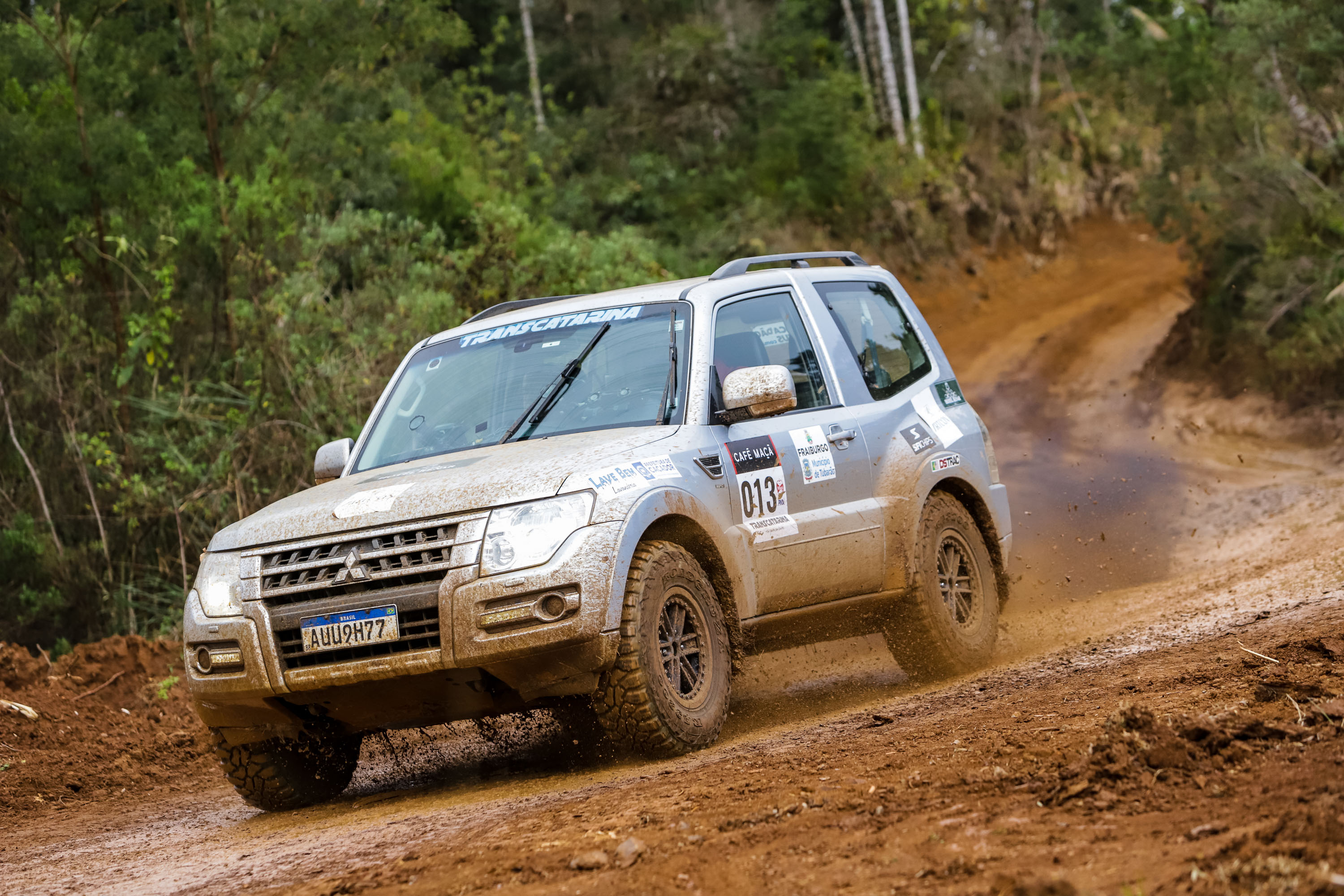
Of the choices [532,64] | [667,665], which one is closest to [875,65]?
[532,64]

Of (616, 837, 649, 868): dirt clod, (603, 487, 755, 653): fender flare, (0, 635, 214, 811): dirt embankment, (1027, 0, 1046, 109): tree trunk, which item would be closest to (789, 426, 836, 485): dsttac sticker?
(603, 487, 755, 653): fender flare

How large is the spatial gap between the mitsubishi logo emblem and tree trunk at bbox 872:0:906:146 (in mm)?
29866

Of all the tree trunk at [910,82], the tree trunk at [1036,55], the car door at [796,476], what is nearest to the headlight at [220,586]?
the car door at [796,476]

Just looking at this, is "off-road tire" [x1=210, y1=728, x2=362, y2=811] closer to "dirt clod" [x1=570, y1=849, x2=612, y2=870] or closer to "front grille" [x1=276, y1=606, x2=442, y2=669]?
"front grille" [x1=276, y1=606, x2=442, y2=669]

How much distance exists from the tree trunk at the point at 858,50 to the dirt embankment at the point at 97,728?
27.3 meters

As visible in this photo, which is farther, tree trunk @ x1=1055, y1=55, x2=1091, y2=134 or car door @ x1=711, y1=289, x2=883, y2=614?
tree trunk @ x1=1055, y1=55, x2=1091, y2=134

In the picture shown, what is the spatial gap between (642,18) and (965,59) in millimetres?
8741

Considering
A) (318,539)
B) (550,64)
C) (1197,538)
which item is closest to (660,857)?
(318,539)

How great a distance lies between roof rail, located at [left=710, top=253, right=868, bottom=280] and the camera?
718cm

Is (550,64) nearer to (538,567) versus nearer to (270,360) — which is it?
(270,360)

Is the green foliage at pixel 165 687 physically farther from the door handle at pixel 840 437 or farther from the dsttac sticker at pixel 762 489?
the door handle at pixel 840 437

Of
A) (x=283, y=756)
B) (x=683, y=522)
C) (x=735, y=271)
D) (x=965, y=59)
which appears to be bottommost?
(x=283, y=756)

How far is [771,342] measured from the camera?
7.06 meters

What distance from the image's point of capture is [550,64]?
37.3 metres
